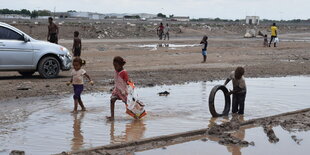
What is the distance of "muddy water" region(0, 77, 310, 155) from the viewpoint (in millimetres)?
8430

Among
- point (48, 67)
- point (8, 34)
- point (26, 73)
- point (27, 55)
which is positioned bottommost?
point (26, 73)

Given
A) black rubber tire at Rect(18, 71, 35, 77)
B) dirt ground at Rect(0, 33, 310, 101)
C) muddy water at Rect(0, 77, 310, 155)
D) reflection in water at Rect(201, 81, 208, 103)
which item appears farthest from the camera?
black rubber tire at Rect(18, 71, 35, 77)

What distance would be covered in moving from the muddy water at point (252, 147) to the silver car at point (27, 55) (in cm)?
820

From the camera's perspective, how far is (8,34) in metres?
15.5

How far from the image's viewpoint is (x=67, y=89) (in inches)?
551

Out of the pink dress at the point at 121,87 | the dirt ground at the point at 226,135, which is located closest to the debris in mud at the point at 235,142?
the dirt ground at the point at 226,135

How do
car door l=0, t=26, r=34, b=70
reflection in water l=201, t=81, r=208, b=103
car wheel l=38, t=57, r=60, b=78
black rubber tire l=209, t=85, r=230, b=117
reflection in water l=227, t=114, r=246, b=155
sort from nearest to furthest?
reflection in water l=227, t=114, r=246, b=155 → black rubber tire l=209, t=85, r=230, b=117 → reflection in water l=201, t=81, r=208, b=103 → car door l=0, t=26, r=34, b=70 → car wheel l=38, t=57, r=60, b=78

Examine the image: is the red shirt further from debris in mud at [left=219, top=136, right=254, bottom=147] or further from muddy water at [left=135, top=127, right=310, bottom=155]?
debris in mud at [left=219, top=136, right=254, bottom=147]

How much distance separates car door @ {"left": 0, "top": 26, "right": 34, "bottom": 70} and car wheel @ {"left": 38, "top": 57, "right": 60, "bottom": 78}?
0.96ft

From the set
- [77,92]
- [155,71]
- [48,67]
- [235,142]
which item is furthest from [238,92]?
[155,71]

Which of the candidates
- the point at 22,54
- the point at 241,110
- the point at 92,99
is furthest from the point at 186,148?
the point at 22,54

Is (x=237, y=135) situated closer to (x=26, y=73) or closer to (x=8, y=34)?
(x=8, y=34)

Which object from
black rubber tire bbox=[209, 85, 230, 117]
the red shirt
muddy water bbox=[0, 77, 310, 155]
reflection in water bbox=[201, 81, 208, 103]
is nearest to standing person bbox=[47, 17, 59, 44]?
reflection in water bbox=[201, 81, 208, 103]

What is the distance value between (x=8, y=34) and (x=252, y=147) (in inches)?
363
